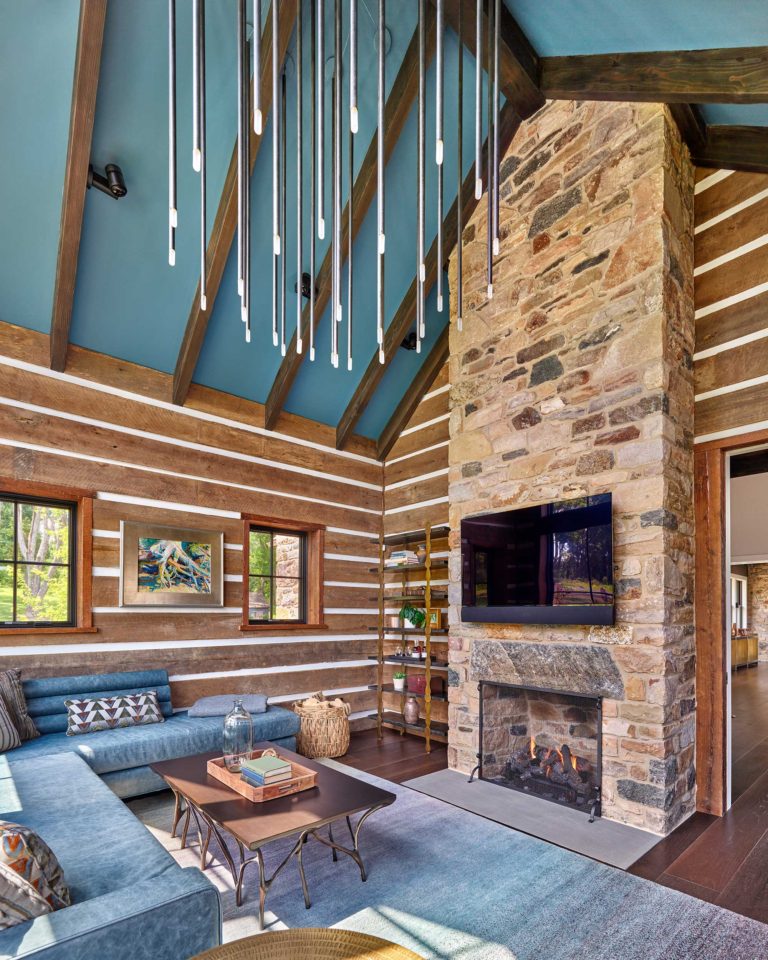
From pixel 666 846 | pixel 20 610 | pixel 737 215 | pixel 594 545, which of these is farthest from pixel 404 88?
pixel 666 846

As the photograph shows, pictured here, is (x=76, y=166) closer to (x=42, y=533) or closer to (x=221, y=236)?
(x=221, y=236)

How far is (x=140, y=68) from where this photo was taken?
3.46 meters

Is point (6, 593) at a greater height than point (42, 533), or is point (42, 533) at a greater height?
point (42, 533)

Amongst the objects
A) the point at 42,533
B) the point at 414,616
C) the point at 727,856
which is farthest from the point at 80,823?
the point at 414,616

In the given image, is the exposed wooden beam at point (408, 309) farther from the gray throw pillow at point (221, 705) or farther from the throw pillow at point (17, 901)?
the throw pillow at point (17, 901)

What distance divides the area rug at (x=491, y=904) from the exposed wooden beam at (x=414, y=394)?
13.4ft

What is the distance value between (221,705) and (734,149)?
5.37 meters

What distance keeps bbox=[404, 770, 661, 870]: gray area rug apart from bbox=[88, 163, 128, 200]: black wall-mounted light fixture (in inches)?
176

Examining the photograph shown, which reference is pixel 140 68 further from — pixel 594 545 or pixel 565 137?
pixel 594 545

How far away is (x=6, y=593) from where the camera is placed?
430 cm

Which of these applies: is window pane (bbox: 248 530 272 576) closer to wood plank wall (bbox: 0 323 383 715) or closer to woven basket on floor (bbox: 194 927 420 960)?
wood plank wall (bbox: 0 323 383 715)

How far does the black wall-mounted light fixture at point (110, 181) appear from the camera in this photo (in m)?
3.73

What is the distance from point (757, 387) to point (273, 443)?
4073mm

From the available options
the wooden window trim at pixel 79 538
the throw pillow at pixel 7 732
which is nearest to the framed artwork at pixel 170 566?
the wooden window trim at pixel 79 538
